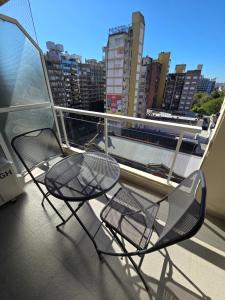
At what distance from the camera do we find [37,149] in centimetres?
160

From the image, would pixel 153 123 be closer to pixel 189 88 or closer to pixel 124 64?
pixel 124 64

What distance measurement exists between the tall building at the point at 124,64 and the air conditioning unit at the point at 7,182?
42.2ft

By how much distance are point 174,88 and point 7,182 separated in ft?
95.6

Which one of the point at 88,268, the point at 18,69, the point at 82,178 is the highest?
the point at 18,69

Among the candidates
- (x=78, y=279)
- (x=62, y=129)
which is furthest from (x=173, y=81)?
(x=78, y=279)

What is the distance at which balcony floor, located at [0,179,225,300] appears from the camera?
38.5 inches

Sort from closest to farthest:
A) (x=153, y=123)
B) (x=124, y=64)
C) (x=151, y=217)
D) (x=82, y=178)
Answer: (x=151, y=217), (x=82, y=178), (x=153, y=123), (x=124, y=64)

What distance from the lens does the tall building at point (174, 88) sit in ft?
78.7

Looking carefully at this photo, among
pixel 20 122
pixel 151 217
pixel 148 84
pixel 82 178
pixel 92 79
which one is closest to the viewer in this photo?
pixel 151 217

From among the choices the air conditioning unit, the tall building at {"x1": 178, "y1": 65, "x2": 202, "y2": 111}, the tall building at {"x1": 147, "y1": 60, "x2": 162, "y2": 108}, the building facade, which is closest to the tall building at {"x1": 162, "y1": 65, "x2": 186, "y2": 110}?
the building facade

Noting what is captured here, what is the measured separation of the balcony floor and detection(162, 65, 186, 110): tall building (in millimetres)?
26729

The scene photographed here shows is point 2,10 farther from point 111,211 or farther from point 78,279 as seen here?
point 78,279

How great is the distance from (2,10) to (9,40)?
0.27 metres

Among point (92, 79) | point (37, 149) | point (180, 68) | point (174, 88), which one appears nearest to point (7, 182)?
point (37, 149)
